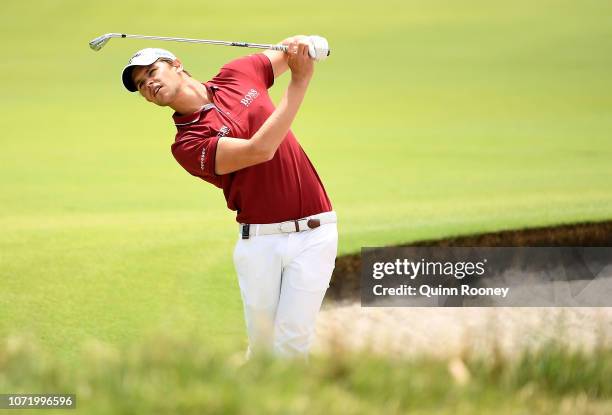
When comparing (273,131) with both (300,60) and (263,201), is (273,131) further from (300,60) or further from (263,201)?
(263,201)

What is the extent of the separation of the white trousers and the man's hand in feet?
2.11

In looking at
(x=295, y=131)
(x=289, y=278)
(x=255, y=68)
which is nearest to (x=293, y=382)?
(x=289, y=278)

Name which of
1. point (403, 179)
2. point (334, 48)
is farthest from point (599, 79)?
point (403, 179)

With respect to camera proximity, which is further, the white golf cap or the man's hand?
the white golf cap

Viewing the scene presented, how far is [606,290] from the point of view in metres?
7.55

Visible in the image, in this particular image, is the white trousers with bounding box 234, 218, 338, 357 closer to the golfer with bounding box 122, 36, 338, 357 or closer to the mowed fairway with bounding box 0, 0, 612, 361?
the golfer with bounding box 122, 36, 338, 357

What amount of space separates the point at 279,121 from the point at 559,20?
13925mm

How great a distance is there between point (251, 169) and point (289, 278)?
0.46m

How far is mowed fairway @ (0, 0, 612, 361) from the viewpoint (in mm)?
6965

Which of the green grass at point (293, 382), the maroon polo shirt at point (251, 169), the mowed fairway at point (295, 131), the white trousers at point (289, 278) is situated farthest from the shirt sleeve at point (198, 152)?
the green grass at point (293, 382)

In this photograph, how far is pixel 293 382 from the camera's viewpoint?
9.01ft

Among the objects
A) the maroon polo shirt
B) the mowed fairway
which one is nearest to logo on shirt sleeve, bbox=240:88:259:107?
the maroon polo shirt

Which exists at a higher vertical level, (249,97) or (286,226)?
(249,97)

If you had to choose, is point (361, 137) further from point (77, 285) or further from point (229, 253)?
point (77, 285)
